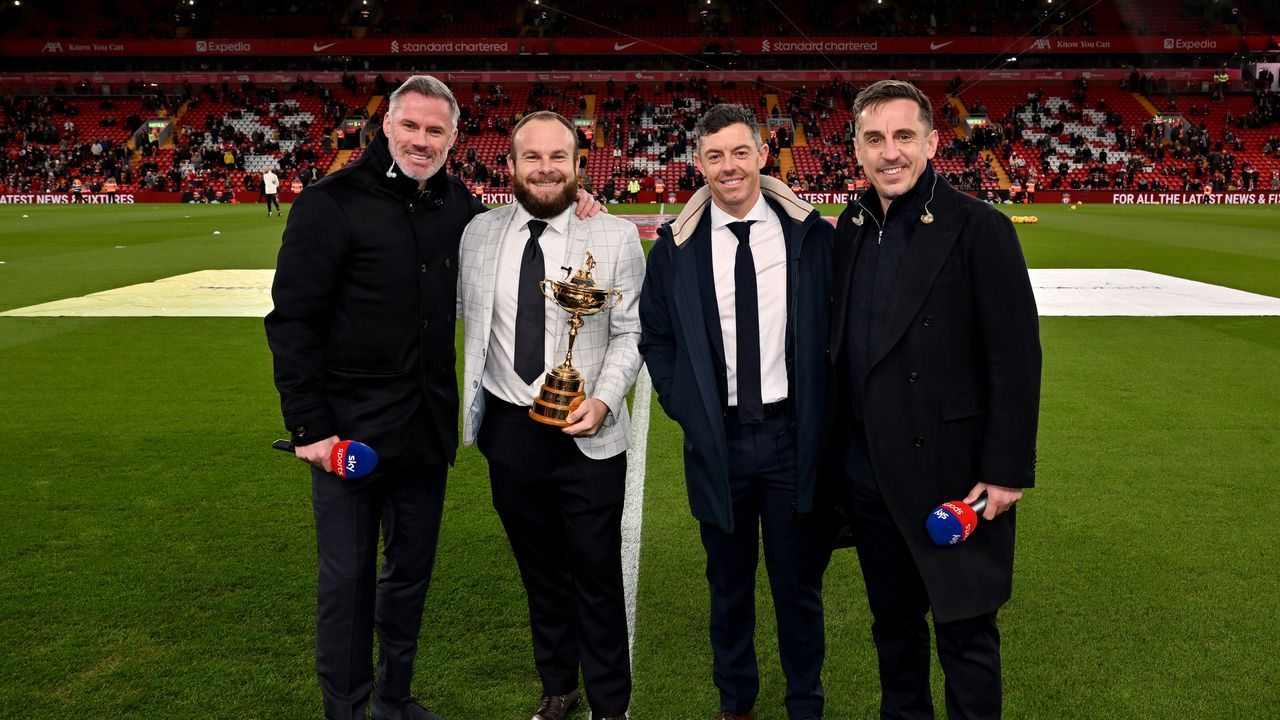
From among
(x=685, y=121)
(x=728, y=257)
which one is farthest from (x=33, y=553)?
(x=685, y=121)

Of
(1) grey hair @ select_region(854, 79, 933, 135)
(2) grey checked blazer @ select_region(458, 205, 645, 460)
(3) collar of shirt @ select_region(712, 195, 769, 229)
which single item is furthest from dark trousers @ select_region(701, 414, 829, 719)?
(1) grey hair @ select_region(854, 79, 933, 135)

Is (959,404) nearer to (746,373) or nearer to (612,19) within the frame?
(746,373)

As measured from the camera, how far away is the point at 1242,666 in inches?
151

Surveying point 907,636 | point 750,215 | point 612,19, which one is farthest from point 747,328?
point 612,19

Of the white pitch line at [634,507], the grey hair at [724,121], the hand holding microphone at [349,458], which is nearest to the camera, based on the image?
the hand holding microphone at [349,458]

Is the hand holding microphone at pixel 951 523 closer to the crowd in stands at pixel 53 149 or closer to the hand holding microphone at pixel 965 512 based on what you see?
the hand holding microphone at pixel 965 512

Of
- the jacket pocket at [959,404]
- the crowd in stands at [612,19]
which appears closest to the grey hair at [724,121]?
the jacket pocket at [959,404]

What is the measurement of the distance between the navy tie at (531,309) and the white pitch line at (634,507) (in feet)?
1.72

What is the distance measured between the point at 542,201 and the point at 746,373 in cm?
96

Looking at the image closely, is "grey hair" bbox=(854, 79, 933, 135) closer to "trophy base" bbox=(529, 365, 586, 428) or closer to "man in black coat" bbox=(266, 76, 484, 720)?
"trophy base" bbox=(529, 365, 586, 428)

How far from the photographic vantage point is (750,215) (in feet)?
11.1

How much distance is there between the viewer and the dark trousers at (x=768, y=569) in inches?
133

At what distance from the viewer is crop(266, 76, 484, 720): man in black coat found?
3.18 metres

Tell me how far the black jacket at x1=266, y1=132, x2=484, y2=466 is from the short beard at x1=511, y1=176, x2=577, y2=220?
32 centimetres
